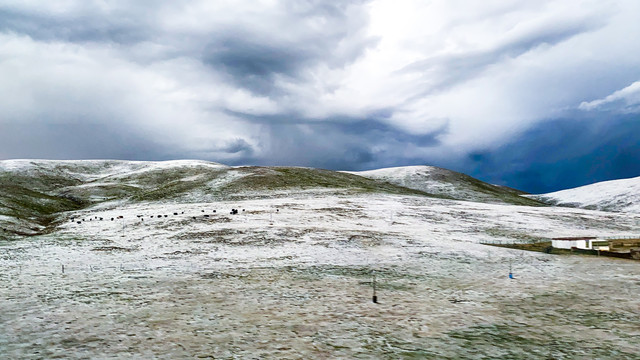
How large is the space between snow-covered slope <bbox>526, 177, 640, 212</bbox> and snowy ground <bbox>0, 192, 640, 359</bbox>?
294 feet

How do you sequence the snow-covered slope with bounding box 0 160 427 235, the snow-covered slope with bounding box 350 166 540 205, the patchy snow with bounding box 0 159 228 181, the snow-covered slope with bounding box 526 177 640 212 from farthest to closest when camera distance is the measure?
1. the patchy snow with bounding box 0 159 228 181
2. the snow-covered slope with bounding box 350 166 540 205
3. the snow-covered slope with bounding box 526 177 640 212
4. the snow-covered slope with bounding box 0 160 427 235

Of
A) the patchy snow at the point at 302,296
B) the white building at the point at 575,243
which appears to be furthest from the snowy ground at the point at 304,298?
the white building at the point at 575,243

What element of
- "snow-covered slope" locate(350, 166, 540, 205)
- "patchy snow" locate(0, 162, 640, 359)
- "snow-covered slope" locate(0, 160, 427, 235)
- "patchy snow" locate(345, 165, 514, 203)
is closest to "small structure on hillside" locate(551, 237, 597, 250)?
"patchy snow" locate(0, 162, 640, 359)

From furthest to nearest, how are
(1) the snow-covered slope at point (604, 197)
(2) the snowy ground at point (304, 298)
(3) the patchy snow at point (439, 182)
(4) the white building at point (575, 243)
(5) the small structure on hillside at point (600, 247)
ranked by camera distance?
(3) the patchy snow at point (439, 182) → (1) the snow-covered slope at point (604, 197) → (4) the white building at point (575, 243) → (5) the small structure on hillside at point (600, 247) → (2) the snowy ground at point (304, 298)

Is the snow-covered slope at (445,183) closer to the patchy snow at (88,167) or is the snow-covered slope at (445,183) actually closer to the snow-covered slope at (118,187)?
the snow-covered slope at (118,187)

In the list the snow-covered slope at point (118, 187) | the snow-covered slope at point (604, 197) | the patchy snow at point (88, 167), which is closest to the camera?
the snow-covered slope at point (118, 187)

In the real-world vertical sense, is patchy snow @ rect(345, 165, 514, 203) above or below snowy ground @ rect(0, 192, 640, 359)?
above

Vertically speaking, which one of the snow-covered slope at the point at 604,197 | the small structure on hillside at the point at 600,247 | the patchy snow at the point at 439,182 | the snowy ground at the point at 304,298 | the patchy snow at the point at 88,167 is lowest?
the snowy ground at the point at 304,298

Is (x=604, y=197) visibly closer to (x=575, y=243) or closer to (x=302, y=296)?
(x=575, y=243)

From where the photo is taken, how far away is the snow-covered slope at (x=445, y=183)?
12912 cm

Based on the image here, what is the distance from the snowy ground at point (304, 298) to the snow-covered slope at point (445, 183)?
298ft

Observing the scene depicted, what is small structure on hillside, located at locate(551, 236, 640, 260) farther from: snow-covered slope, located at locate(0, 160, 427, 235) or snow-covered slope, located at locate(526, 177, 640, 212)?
snow-covered slope, located at locate(526, 177, 640, 212)

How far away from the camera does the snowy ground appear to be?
1391cm

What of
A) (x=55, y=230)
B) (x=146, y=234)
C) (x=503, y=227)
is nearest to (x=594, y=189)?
(x=503, y=227)
